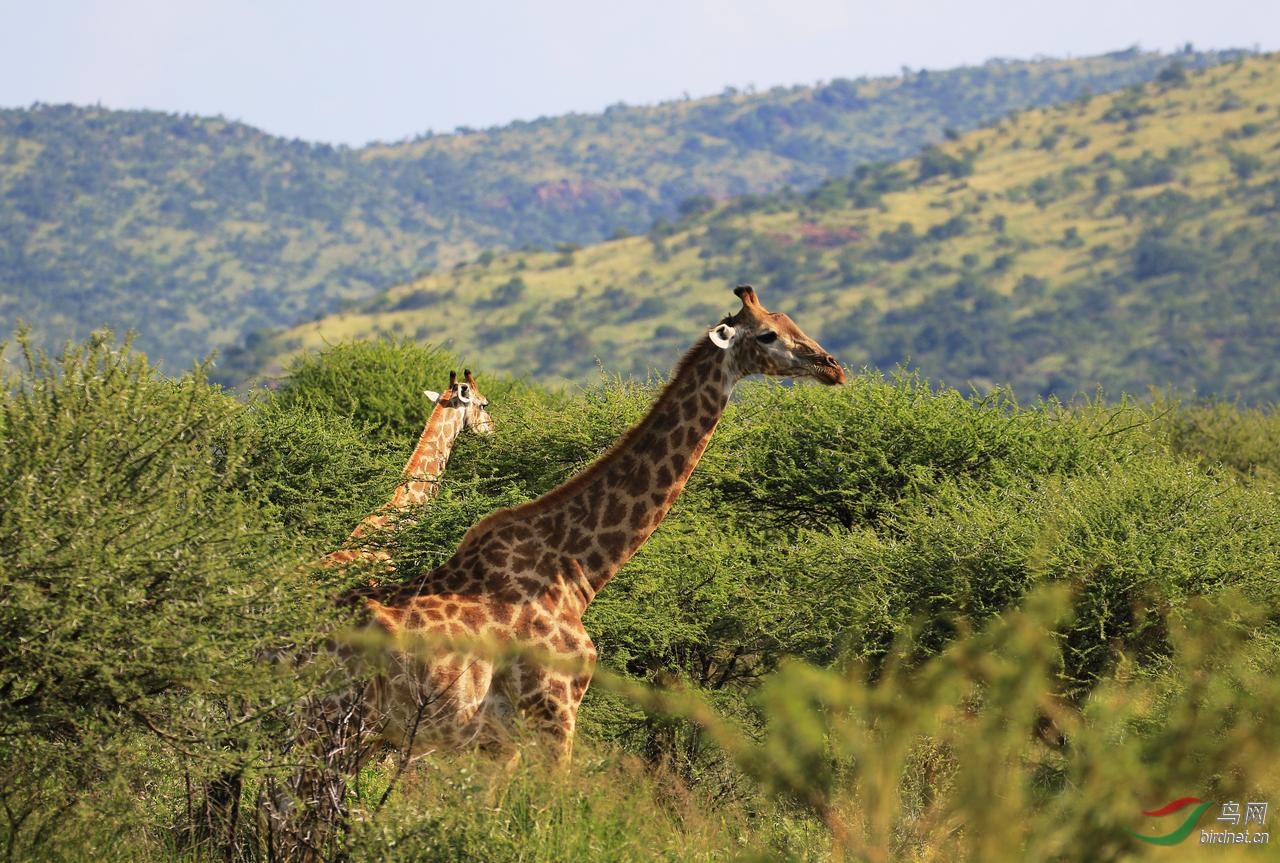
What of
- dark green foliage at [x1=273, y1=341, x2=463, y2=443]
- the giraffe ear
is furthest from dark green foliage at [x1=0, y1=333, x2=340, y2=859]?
dark green foliage at [x1=273, y1=341, x2=463, y2=443]

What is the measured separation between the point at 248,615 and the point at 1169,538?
33.4ft

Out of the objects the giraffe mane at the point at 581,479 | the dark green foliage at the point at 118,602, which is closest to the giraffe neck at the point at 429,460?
the giraffe mane at the point at 581,479

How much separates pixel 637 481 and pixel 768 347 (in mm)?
1261

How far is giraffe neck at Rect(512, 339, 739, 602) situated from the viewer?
37.5 feet

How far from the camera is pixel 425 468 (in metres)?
17.9

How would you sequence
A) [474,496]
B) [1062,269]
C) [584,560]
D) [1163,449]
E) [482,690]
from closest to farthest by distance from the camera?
[482,690], [584,560], [474,496], [1163,449], [1062,269]

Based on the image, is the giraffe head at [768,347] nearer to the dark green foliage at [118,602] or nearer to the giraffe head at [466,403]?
the dark green foliage at [118,602]

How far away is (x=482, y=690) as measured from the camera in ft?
35.0

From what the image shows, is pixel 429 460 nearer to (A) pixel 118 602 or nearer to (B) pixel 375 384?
(A) pixel 118 602

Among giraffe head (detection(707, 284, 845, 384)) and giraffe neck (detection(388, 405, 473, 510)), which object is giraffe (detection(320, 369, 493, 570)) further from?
giraffe head (detection(707, 284, 845, 384))

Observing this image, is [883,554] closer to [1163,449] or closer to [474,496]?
[474,496]

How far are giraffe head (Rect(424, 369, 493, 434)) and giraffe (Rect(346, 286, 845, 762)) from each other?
756cm

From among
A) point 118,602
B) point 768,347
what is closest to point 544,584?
point 768,347

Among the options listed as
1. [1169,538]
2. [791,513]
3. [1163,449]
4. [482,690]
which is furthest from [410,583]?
[1163,449]
